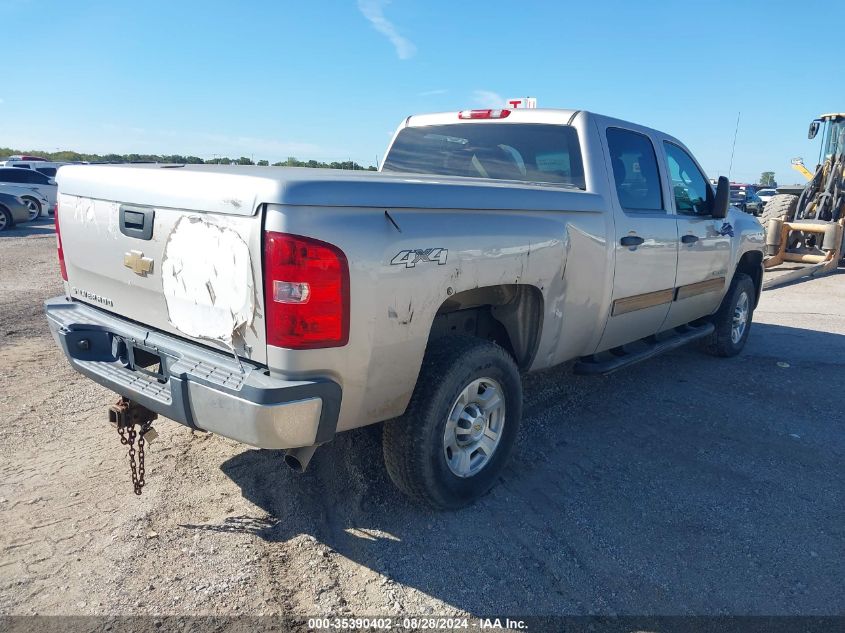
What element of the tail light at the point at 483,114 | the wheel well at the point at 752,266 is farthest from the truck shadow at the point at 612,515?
the tail light at the point at 483,114

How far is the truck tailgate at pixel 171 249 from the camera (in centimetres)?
247

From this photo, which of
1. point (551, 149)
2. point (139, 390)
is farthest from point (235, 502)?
point (551, 149)

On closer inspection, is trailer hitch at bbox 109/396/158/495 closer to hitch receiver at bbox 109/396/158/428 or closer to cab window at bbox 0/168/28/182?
hitch receiver at bbox 109/396/158/428

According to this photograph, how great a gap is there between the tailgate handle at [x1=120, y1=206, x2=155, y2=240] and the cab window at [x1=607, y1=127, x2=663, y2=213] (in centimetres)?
286

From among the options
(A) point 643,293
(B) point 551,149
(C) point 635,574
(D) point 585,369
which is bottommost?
(C) point 635,574

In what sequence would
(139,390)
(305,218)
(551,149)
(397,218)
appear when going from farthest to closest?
(551,149)
(139,390)
(397,218)
(305,218)

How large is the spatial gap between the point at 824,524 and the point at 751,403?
1.86m

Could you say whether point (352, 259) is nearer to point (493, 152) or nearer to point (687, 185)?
point (493, 152)

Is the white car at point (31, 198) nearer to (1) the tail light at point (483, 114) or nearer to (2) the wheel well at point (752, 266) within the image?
(1) the tail light at point (483, 114)

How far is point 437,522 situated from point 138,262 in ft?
6.24

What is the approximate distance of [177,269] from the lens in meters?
2.71

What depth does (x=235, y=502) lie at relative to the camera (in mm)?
3322

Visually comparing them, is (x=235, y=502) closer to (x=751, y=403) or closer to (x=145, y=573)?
(x=145, y=573)

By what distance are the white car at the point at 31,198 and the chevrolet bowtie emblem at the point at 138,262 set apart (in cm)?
1826
